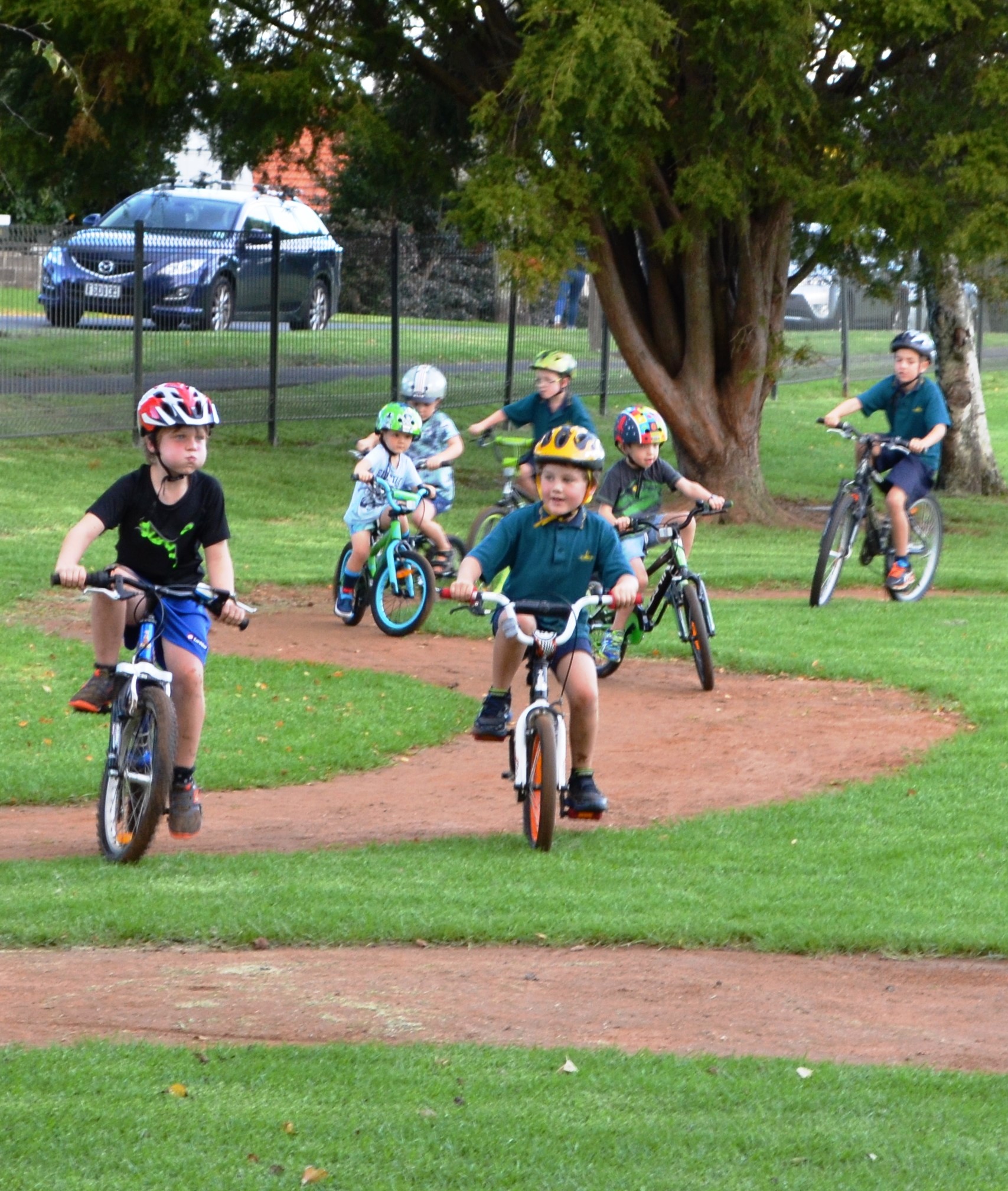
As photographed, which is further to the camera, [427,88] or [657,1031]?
[427,88]

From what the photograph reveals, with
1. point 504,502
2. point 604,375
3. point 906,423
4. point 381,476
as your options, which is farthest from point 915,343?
point 604,375

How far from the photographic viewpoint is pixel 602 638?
11102 millimetres

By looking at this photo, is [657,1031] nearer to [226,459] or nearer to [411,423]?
[411,423]

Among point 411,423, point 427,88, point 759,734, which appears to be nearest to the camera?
point 759,734

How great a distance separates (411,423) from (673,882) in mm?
5920

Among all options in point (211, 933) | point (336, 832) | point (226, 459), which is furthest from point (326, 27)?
point (211, 933)

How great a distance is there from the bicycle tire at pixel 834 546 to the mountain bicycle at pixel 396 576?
3052 mm

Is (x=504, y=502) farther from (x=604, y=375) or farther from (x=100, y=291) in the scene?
(x=604, y=375)

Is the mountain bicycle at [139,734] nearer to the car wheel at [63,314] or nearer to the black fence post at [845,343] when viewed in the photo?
the car wheel at [63,314]

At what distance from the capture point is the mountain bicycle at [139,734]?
681cm

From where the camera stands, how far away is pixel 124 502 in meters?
6.96

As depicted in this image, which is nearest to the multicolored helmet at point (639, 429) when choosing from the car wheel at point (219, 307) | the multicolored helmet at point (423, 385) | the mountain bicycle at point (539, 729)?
the multicolored helmet at point (423, 385)

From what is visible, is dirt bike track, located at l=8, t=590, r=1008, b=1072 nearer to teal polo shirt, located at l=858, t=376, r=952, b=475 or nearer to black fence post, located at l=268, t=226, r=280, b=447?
teal polo shirt, located at l=858, t=376, r=952, b=475

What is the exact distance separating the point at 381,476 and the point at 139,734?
5.57 m
